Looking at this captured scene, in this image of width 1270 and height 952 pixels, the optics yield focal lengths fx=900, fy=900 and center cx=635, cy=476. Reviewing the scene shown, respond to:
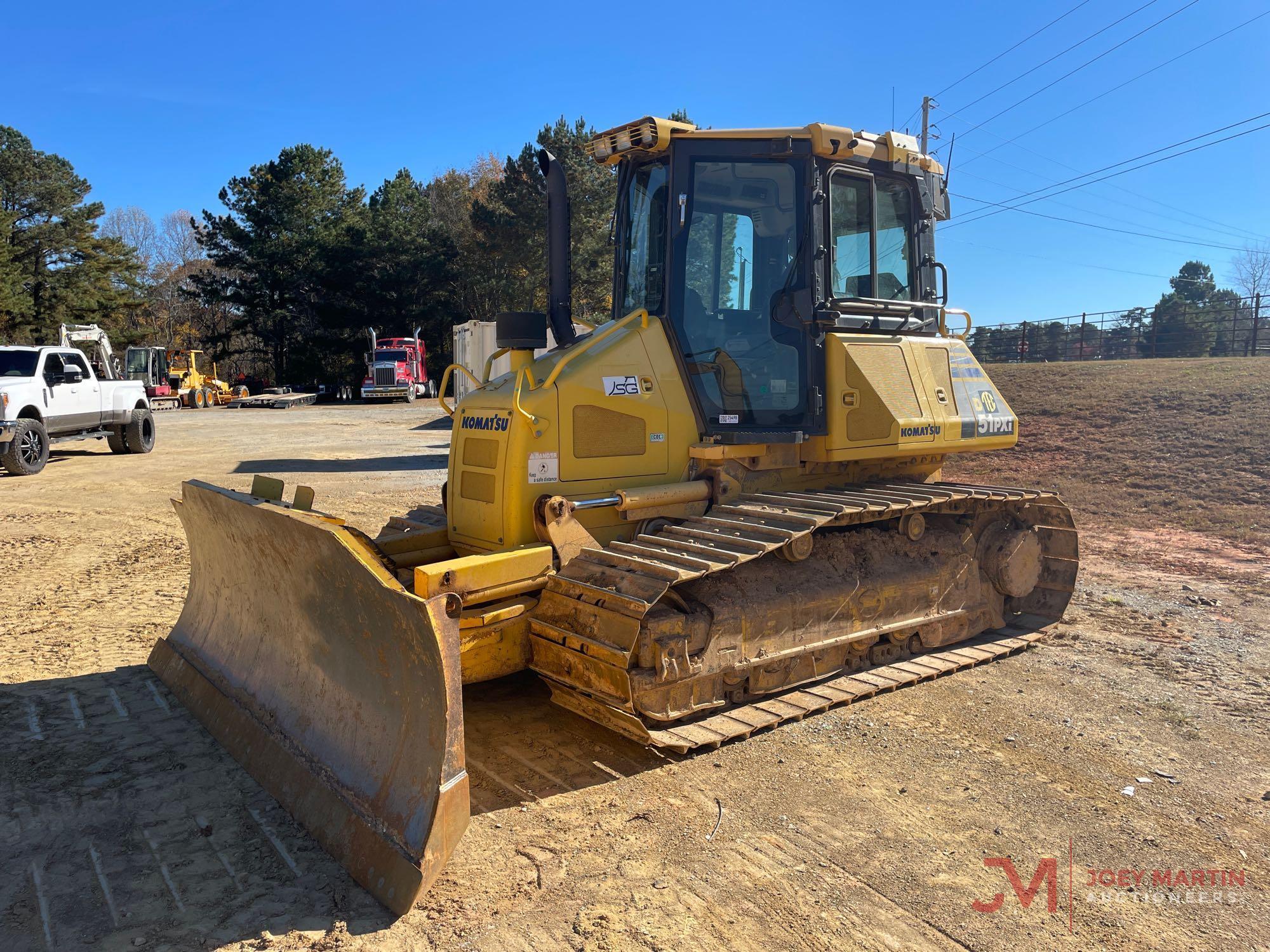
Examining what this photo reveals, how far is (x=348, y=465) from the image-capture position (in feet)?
53.0

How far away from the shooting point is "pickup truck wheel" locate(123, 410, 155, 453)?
1753 centimetres

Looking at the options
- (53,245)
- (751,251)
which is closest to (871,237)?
(751,251)

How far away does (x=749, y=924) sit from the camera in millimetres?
3041

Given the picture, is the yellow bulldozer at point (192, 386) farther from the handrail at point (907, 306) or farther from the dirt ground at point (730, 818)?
the handrail at point (907, 306)

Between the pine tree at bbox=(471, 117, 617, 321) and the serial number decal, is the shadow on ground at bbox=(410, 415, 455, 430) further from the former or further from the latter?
the serial number decal

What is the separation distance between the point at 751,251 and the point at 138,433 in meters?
16.0

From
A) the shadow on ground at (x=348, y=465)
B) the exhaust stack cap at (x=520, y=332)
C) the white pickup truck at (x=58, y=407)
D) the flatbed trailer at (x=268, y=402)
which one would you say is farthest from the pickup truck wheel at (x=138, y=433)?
the flatbed trailer at (x=268, y=402)

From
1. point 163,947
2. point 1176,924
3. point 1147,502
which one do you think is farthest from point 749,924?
point 1147,502

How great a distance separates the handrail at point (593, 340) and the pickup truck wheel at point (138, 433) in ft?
50.6

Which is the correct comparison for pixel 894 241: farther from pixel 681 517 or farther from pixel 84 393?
pixel 84 393

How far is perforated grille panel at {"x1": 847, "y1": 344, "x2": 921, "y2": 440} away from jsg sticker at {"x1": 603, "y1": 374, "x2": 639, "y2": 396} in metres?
1.36

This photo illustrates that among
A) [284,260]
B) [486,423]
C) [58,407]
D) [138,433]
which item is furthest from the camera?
[284,260]

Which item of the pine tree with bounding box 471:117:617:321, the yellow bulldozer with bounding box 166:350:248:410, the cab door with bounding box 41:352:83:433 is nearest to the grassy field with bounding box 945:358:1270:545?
the cab door with bounding box 41:352:83:433

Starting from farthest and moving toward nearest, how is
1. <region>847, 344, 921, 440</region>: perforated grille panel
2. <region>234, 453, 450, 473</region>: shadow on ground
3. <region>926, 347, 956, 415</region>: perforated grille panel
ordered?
<region>234, 453, 450, 473</region>: shadow on ground < <region>926, 347, 956, 415</region>: perforated grille panel < <region>847, 344, 921, 440</region>: perforated grille panel
